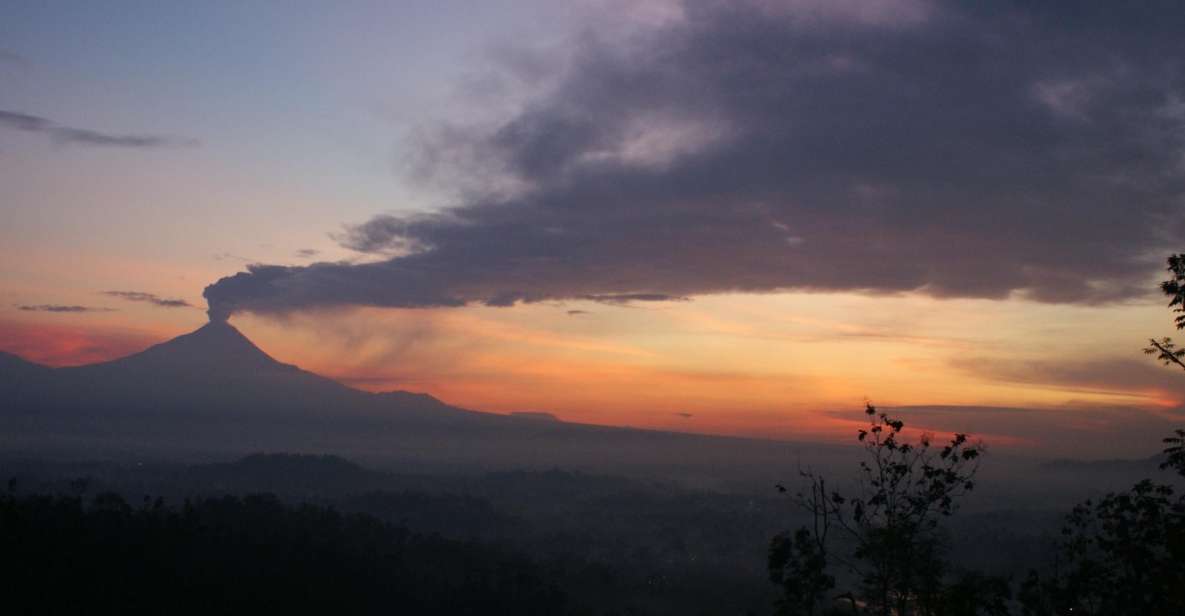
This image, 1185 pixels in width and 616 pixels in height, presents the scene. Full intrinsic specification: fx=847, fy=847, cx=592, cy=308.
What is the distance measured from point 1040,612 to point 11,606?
3439 inches

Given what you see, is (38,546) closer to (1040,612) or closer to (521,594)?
(521,594)

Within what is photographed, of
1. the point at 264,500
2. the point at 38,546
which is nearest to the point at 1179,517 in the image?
the point at 38,546

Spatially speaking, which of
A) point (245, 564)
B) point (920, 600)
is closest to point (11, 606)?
point (245, 564)

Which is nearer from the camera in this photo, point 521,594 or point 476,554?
A: point 521,594

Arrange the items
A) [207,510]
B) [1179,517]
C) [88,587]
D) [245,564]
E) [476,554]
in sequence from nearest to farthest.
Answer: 1. [1179,517]
2. [88,587]
3. [245,564]
4. [207,510]
5. [476,554]

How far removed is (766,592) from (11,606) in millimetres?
133534

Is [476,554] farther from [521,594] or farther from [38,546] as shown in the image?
[38,546]

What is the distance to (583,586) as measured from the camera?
539 feet

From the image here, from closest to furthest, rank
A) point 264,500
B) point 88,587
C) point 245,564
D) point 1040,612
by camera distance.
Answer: point 1040,612 < point 88,587 < point 245,564 < point 264,500

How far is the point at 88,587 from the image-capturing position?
3487 inches

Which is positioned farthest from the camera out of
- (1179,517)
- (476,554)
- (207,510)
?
(476,554)

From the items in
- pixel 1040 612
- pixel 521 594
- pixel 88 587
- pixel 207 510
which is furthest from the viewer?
pixel 207 510

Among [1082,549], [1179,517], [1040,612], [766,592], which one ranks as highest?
[1179,517]

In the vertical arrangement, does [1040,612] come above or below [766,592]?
above
